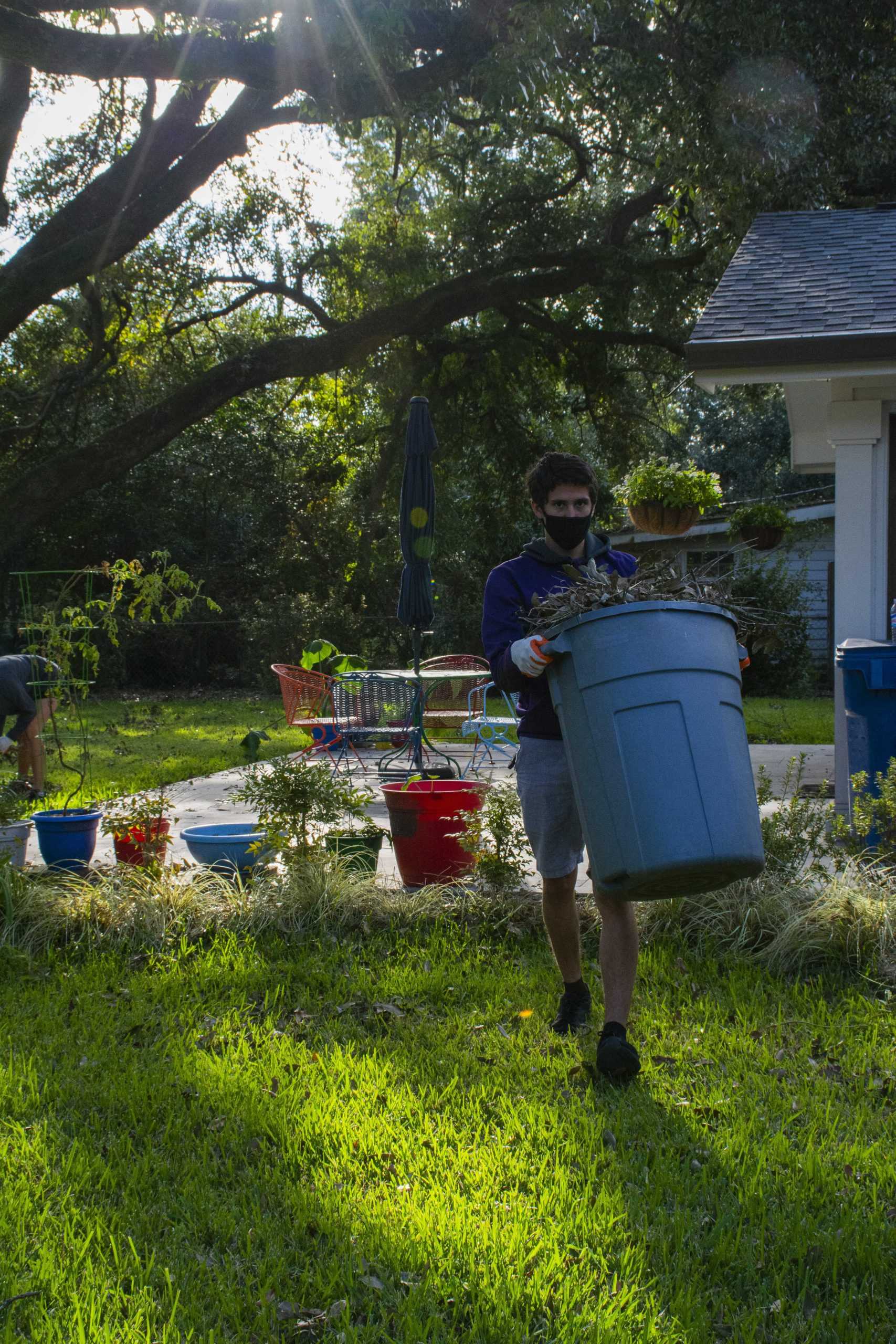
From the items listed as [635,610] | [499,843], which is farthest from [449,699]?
[635,610]

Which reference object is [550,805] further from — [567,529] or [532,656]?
[567,529]

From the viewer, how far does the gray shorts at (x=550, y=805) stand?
321 centimetres

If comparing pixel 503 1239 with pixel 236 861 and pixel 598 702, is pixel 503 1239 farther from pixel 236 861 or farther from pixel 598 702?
pixel 236 861

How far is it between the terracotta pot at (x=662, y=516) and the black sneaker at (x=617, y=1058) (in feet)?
19.4

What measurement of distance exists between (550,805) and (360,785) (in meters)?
5.12

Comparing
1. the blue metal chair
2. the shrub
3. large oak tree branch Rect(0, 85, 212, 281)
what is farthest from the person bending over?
the shrub

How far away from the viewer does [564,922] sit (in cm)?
335

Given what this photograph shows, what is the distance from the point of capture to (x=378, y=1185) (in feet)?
8.31

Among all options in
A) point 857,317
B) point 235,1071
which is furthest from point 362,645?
point 235,1071

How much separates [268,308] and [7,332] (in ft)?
29.5

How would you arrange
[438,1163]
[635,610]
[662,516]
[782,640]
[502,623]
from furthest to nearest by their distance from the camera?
[782,640]
[662,516]
[502,623]
[635,610]
[438,1163]

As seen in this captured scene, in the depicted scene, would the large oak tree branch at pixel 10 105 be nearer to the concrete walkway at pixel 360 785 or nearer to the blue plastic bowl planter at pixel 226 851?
the concrete walkway at pixel 360 785

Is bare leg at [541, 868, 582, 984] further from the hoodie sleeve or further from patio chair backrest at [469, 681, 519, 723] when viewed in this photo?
patio chair backrest at [469, 681, 519, 723]

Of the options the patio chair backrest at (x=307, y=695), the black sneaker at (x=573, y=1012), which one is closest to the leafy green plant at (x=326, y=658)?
the patio chair backrest at (x=307, y=695)
